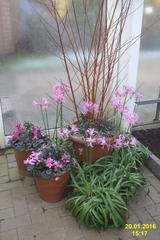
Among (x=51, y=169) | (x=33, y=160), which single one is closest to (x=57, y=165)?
(x=51, y=169)

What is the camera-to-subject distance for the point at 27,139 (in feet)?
7.44

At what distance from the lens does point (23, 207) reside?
2033 millimetres

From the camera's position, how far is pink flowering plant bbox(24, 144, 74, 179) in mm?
1891

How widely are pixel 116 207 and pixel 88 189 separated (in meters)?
0.25

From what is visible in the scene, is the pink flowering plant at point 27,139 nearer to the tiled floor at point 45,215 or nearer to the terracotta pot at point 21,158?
the terracotta pot at point 21,158

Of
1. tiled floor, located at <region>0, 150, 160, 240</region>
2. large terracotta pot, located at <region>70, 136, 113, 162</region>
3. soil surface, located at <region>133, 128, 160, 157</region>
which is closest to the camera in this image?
tiled floor, located at <region>0, 150, 160, 240</region>

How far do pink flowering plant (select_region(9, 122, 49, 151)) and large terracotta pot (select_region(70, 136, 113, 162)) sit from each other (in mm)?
276

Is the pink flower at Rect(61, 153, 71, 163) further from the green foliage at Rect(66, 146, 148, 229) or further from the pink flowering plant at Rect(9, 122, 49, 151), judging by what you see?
the pink flowering plant at Rect(9, 122, 49, 151)

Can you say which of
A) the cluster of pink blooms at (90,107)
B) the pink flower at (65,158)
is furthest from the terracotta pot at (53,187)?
the cluster of pink blooms at (90,107)

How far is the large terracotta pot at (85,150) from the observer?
2268 millimetres

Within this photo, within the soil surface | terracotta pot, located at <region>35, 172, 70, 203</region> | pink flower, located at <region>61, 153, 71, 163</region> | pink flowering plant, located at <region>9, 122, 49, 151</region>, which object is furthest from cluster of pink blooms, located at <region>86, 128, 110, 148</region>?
the soil surface

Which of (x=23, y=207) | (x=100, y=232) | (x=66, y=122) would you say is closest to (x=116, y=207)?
(x=100, y=232)

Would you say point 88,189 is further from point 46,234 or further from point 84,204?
point 46,234

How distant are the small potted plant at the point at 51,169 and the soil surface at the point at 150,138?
1.07m
